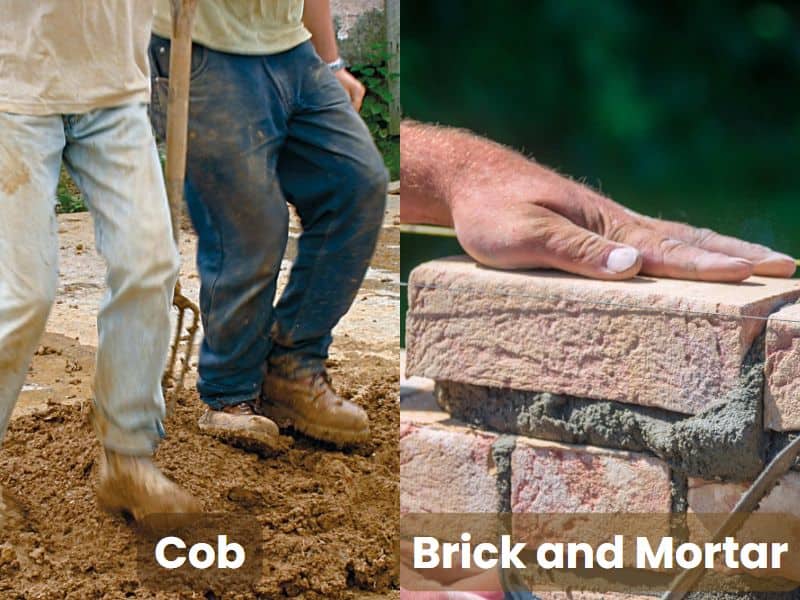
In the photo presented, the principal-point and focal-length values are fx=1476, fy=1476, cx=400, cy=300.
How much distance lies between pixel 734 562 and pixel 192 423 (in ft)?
4.88

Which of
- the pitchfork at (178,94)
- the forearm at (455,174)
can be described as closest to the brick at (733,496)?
the forearm at (455,174)

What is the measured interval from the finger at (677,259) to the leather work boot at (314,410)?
4.21 feet

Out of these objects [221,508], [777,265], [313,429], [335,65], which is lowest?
[221,508]

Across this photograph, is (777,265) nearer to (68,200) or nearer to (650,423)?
(650,423)

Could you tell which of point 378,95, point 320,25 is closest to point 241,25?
point 320,25

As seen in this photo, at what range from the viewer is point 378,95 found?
652 centimetres

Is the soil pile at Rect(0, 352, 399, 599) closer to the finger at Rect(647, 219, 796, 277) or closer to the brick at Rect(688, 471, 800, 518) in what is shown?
the brick at Rect(688, 471, 800, 518)

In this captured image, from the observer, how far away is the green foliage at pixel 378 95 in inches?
247

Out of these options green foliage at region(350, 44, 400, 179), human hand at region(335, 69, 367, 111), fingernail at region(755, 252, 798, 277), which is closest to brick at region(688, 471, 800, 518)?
fingernail at region(755, 252, 798, 277)

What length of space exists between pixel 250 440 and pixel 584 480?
113cm

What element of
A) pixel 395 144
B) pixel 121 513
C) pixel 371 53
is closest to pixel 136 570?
pixel 121 513

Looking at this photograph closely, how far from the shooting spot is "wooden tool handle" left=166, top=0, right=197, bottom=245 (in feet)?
9.00

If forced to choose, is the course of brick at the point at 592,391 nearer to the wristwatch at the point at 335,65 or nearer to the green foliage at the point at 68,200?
the wristwatch at the point at 335,65

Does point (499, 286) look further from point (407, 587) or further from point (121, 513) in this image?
point (121, 513)
